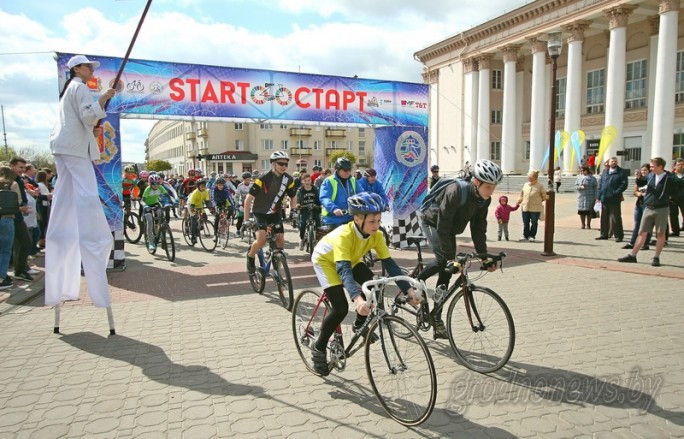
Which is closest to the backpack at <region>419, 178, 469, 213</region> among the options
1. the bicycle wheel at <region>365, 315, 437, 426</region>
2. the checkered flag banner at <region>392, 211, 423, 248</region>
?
the bicycle wheel at <region>365, 315, 437, 426</region>

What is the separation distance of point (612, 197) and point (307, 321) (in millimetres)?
10745

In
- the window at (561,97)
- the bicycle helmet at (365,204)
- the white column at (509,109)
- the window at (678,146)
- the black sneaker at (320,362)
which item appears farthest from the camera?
the white column at (509,109)

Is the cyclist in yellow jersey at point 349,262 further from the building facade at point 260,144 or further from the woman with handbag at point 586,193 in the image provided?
the building facade at point 260,144

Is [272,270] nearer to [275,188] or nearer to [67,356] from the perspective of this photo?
[275,188]

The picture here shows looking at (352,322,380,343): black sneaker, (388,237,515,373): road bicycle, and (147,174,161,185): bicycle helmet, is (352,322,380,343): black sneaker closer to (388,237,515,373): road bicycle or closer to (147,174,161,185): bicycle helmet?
(388,237,515,373): road bicycle

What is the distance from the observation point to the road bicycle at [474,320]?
14.2ft

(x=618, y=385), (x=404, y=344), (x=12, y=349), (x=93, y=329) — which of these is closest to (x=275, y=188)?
(x=93, y=329)

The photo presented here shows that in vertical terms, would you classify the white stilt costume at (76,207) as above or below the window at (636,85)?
below

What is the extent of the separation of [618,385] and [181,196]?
19283 millimetres

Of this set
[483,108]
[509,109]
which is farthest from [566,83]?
[483,108]

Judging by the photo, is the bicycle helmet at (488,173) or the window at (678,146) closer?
the bicycle helmet at (488,173)

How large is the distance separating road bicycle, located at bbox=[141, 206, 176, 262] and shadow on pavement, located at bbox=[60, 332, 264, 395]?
199 inches

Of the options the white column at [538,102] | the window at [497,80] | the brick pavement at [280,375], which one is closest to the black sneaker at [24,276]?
the brick pavement at [280,375]

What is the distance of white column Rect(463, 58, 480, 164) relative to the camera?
145 ft
